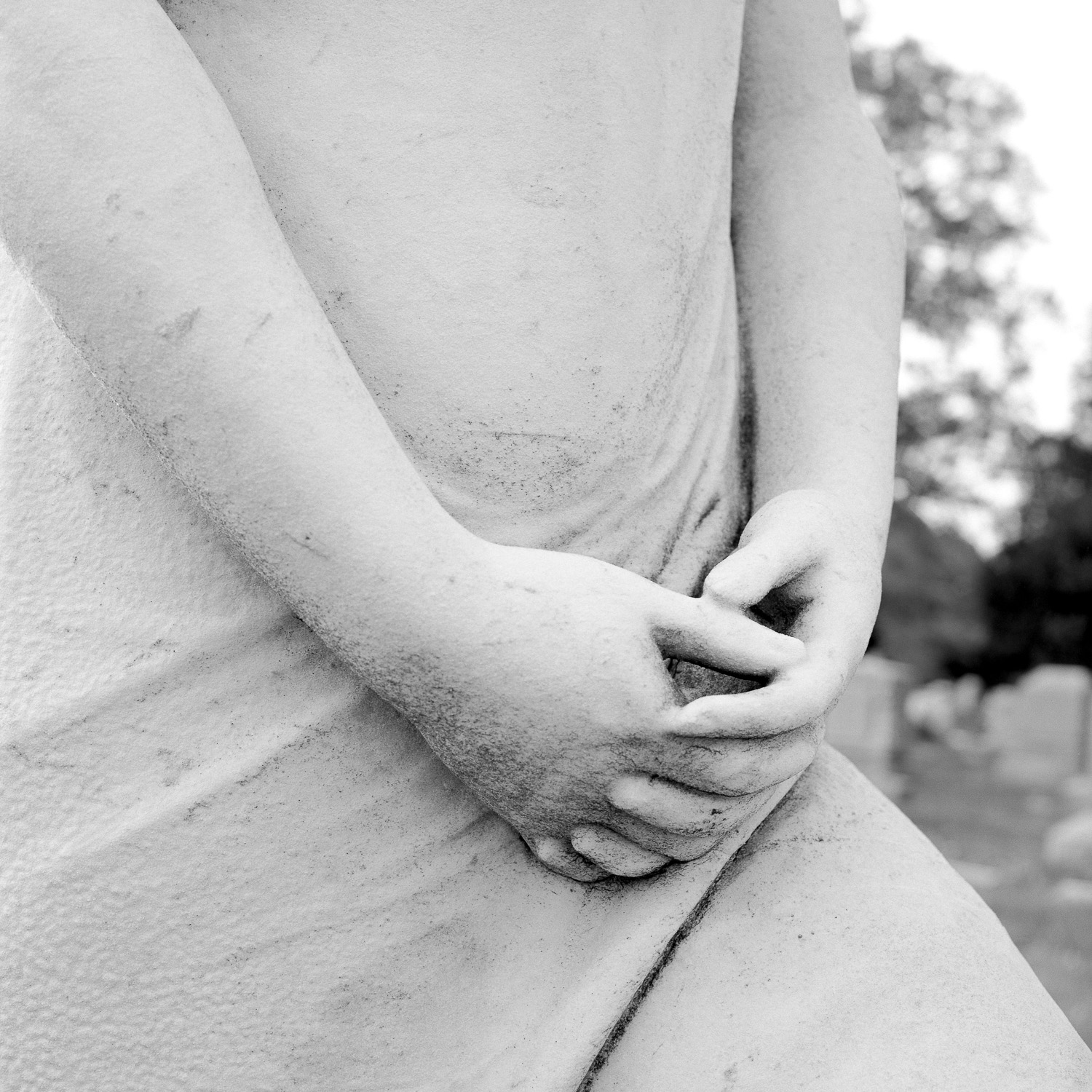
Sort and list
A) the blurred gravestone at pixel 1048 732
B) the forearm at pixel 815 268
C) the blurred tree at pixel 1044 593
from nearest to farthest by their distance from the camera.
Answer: the forearm at pixel 815 268
the blurred gravestone at pixel 1048 732
the blurred tree at pixel 1044 593

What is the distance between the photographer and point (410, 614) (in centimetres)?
126

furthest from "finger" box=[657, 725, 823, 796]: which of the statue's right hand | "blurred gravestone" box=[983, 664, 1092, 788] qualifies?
"blurred gravestone" box=[983, 664, 1092, 788]

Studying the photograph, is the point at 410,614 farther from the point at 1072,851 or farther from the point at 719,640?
the point at 1072,851

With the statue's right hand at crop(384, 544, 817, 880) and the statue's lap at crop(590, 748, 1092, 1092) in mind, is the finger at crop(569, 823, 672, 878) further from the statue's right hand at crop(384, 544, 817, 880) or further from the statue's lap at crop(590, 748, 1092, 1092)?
the statue's lap at crop(590, 748, 1092, 1092)

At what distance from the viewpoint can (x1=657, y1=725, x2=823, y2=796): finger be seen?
1.32 metres

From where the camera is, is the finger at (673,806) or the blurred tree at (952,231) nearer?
the finger at (673,806)

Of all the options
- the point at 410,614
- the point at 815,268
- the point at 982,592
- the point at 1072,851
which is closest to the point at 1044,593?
the point at 982,592

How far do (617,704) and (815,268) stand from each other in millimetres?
766

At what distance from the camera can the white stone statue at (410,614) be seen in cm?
128

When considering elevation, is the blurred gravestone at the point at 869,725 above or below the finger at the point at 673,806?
below

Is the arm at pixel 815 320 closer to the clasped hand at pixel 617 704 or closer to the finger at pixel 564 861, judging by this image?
the clasped hand at pixel 617 704

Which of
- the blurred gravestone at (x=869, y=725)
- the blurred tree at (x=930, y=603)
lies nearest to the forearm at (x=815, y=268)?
the blurred gravestone at (x=869, y=725)

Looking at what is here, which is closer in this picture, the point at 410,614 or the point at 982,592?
the point at 410,614

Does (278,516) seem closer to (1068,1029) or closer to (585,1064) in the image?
(585,1064)
